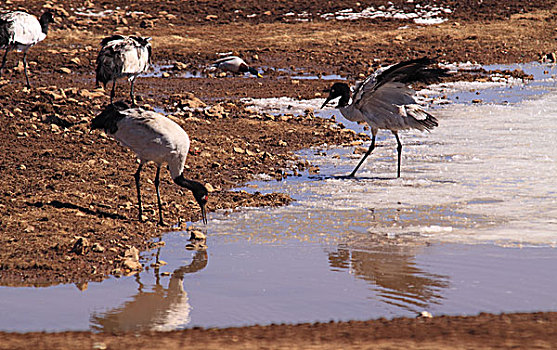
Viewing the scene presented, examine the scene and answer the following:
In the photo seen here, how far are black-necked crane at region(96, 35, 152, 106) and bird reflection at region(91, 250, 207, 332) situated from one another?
7.08 metres

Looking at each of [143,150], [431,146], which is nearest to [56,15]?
[431,146]

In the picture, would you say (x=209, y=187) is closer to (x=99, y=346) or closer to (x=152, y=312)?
(x=152, y=312)

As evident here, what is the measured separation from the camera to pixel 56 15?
25500 mm

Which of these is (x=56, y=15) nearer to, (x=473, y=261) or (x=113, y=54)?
(x=113, y=54)

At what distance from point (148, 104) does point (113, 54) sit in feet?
5.28

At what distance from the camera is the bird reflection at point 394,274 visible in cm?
564

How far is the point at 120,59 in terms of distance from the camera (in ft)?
41.4

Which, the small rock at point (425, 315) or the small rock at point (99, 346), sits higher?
the small rock at point (425, 315)

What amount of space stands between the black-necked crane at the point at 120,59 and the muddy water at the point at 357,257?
3.91 metres

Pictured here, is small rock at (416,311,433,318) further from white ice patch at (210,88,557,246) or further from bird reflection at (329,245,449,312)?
white ice patch at (210,88,557,246)

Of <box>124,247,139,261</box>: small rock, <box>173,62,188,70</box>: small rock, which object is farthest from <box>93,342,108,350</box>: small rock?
<box>173,62,188,70</box>: small rock

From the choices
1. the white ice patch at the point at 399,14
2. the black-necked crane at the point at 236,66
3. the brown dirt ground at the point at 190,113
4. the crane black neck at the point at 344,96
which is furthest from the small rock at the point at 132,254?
the white ice patch at the point at 399,14

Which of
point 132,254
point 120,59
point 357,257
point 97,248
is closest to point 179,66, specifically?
point 120,59

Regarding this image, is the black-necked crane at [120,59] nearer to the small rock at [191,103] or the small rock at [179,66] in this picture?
the small rock at [191,103]
